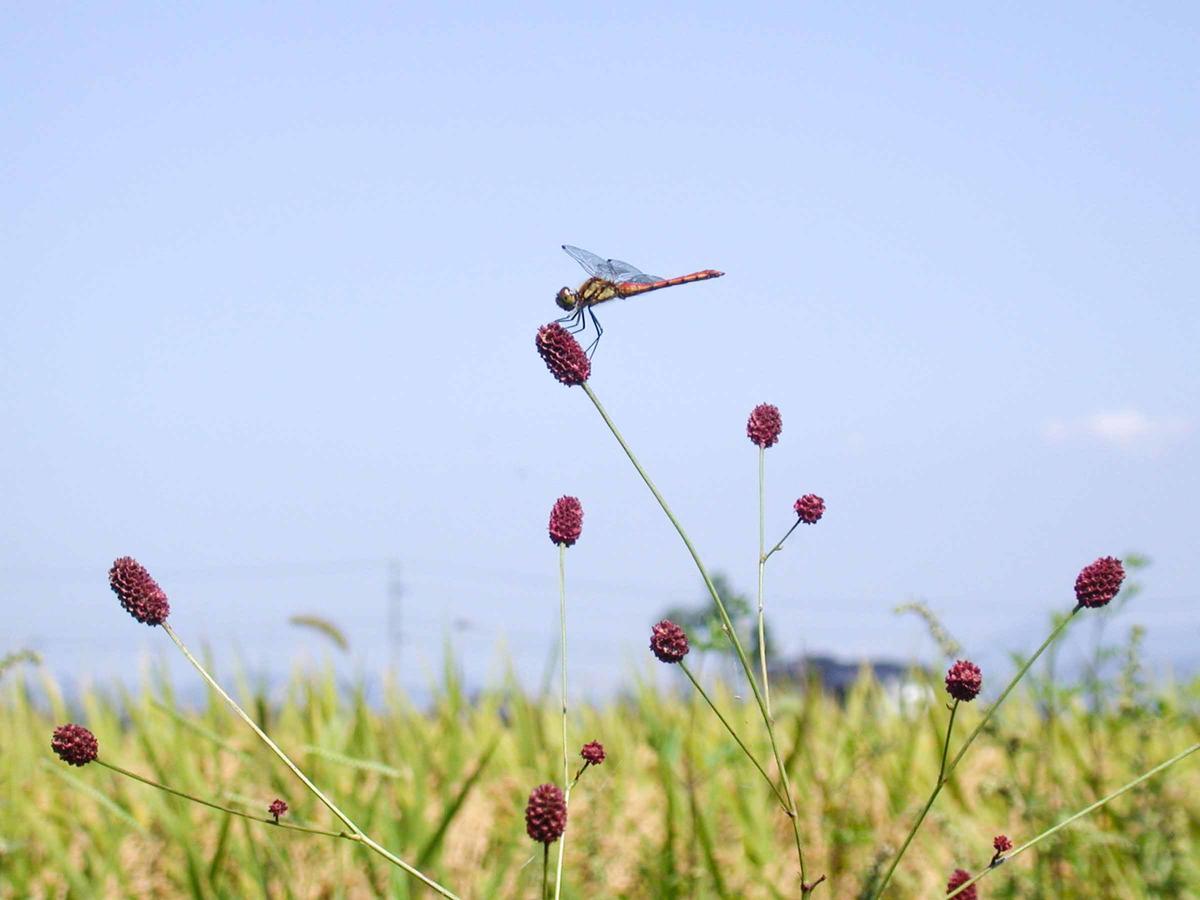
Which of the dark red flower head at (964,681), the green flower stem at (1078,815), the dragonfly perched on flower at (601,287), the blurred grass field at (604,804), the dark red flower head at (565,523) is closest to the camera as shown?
the green flower stem at (1078,815)

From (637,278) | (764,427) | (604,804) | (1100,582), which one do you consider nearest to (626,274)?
(637,278)

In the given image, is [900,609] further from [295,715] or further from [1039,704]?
[295,715]

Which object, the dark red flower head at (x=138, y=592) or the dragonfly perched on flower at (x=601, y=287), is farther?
the dragonfly perched on flower at (x=601, y=287)

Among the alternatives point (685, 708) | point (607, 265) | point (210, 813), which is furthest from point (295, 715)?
point (607, 265)

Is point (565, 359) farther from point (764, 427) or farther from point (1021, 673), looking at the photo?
point (1021, 673)

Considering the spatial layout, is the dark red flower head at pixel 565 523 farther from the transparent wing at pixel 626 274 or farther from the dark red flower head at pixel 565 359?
the transparent wing at pixel 626 274

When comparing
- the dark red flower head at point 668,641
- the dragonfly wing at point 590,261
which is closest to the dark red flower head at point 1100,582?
the dark red flower head at point 668,641
